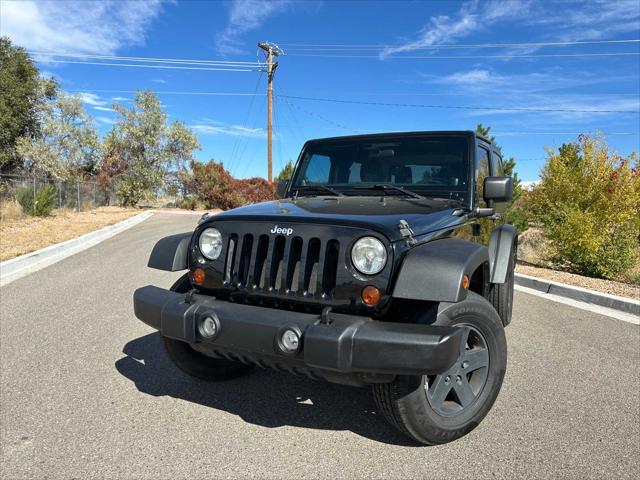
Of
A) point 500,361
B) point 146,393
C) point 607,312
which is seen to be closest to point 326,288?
point 500,361

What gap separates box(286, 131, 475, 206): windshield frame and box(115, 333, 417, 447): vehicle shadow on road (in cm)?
153

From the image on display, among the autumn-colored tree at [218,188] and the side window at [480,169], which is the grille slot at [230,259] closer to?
the side window at [480,169]

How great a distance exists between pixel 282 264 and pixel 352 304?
0.46 m

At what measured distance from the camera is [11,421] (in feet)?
9.37

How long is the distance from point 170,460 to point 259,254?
1.20 metres

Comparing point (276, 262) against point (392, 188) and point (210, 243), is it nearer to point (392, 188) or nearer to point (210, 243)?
point (210, 243)

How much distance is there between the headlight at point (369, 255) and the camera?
7.78ft

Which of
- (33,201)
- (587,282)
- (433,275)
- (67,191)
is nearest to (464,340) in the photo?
(433,275)

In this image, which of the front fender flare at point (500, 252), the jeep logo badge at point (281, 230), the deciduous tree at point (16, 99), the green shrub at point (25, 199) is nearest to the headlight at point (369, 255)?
the jeep logo badge at point (281, 230)

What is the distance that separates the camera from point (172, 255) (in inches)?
119

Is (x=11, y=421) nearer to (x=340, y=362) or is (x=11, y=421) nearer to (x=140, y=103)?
(x=340, y=362)

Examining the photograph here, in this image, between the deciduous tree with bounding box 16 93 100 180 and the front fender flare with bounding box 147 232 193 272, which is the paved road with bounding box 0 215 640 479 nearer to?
the front fender flare with bounding box 147 232 193 272

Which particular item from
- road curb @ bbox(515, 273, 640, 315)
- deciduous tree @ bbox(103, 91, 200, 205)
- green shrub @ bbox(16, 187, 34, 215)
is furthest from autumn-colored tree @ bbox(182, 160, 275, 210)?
road curb @ bbox(515, 273, 640, 315)

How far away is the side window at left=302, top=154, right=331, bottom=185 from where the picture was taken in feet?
13.5
